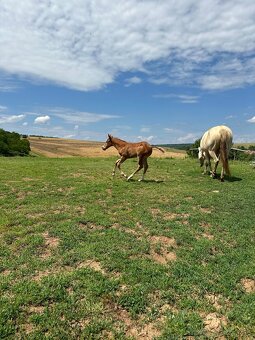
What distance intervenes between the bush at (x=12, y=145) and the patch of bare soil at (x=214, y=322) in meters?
50.6

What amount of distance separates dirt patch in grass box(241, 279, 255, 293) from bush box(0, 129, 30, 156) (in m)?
49.9

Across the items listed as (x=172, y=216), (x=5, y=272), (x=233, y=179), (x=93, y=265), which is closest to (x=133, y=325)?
(x=93, y=265)

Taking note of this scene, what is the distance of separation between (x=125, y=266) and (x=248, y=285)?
94.5 inches

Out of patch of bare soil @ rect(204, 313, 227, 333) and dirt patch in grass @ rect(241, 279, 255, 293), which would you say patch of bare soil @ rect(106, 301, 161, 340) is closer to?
patch of bare soil @ rect(204, 313, 227, 333)

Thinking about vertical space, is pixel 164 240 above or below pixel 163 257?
above

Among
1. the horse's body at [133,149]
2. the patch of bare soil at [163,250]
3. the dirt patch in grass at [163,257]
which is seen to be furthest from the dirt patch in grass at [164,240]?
the horse's body at [133,149]

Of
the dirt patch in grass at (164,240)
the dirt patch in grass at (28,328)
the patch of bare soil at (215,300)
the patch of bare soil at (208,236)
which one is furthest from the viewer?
the patch of bare soil at (208,236)

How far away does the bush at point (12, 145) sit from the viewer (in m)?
53.7

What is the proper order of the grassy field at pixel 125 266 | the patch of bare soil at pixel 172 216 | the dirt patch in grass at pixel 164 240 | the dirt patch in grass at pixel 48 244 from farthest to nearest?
the patch of bare soil at pixel 172 216 → the dirt patch in grass at pixel 164 240 → the dirt patch in grass at pixel 48 244 → the grassy field at pixel 125 266

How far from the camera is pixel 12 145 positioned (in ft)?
189

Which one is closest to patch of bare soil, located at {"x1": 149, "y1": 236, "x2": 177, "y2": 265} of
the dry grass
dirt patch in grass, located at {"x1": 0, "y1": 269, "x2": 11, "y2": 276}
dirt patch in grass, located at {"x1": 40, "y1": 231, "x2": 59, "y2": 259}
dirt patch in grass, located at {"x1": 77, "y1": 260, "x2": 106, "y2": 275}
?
dirt patch in grass, located at {"x1": 77, "y1": 260, "x2": 106, "y2": 275}

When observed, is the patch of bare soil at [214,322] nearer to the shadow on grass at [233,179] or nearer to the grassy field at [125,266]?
the grassy field at [125,266]

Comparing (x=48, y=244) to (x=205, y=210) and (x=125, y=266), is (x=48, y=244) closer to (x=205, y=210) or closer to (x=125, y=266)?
(x=125, y=266)

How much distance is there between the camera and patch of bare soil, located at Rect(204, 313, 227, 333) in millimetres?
5578
